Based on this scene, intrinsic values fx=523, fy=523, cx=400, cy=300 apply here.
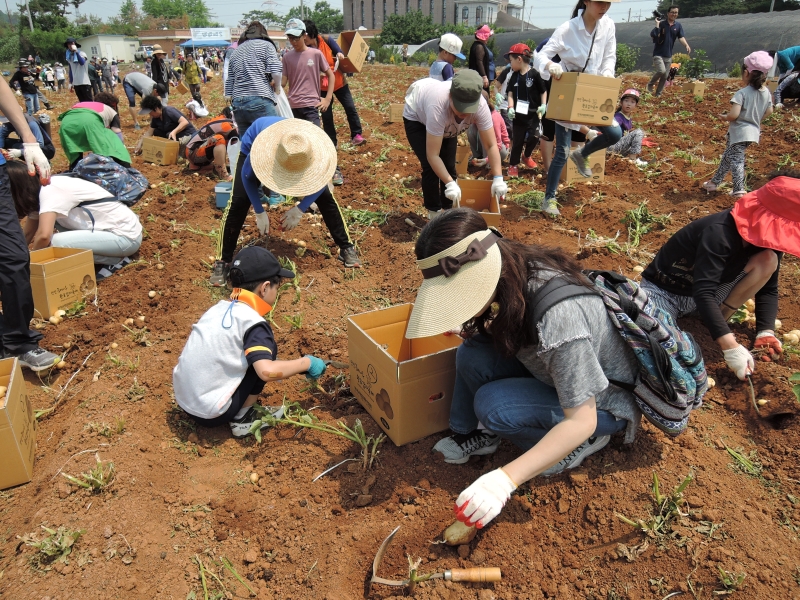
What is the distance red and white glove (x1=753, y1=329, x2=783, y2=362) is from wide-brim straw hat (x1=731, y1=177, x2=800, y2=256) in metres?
0.68

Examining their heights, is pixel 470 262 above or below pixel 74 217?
above

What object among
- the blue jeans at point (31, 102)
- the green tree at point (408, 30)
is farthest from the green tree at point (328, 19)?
the blue jeans at point (31, 102)

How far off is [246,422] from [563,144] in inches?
142

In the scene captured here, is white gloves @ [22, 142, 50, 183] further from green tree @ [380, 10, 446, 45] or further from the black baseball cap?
green tree @ [380, 10, 446, 45]

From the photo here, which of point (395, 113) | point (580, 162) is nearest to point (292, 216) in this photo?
point (580, 162)

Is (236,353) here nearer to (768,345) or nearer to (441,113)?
(441,113)

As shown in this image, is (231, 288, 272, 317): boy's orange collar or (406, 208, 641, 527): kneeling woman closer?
(406, 208, 641, 527): kneeling woman

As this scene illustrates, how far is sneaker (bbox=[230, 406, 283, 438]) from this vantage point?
2.51m

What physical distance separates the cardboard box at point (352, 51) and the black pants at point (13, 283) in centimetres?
515

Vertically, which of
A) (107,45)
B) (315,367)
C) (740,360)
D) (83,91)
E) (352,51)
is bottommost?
(315,367)

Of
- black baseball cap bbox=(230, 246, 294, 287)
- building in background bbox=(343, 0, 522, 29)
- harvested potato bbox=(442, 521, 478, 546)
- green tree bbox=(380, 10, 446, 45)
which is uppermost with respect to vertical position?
building in background bbox=(343, 0, 522, 29)

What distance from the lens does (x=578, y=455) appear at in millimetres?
2088

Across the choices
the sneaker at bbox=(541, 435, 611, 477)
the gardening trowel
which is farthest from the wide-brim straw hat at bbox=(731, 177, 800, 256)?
the gardening trowel

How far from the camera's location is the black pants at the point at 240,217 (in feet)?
12.1
